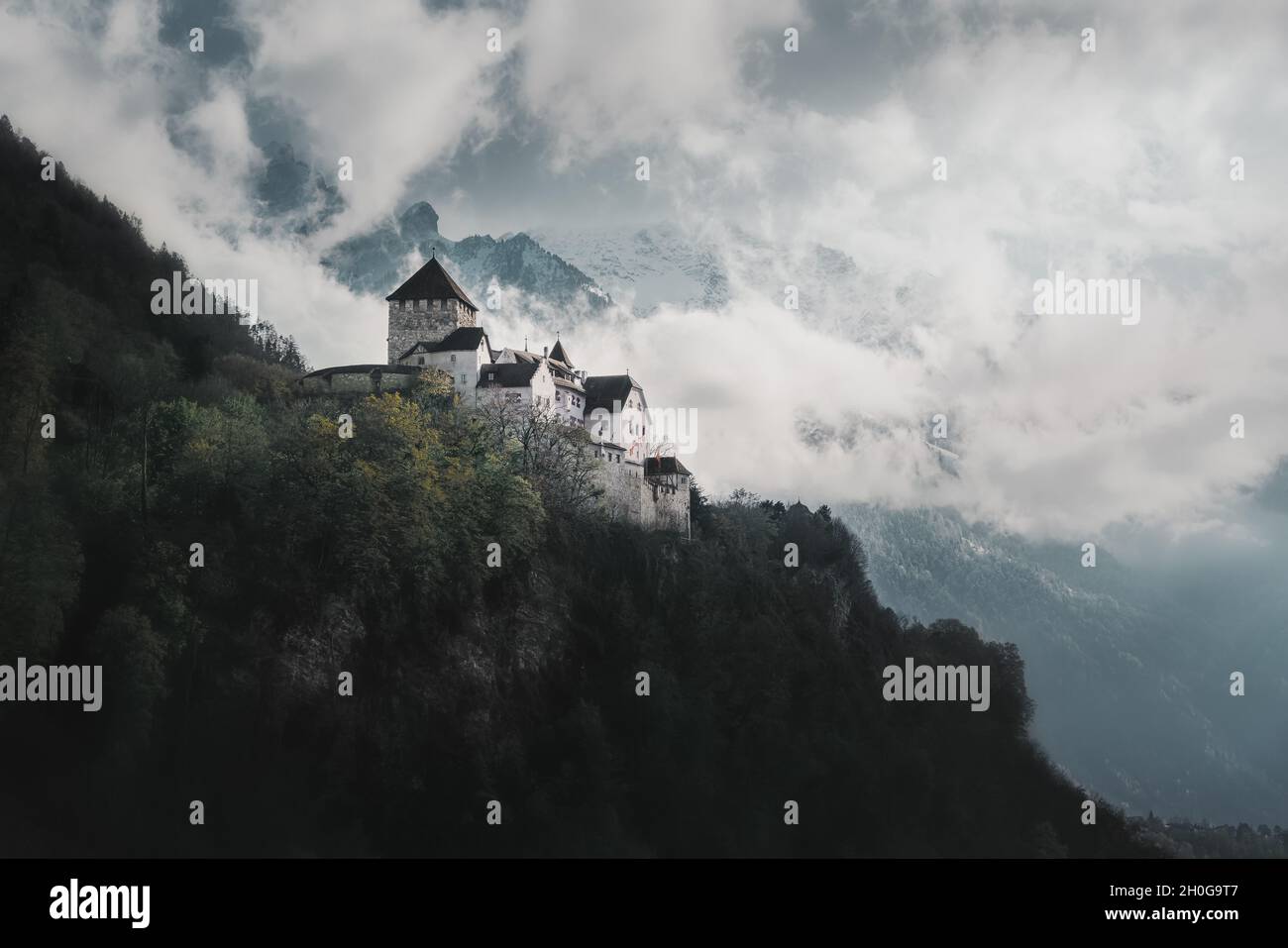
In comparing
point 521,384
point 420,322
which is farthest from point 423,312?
point 521,384

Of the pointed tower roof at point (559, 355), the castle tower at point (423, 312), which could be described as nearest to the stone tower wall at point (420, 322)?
the castle tower at point (423, 312)

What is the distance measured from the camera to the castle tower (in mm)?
83000

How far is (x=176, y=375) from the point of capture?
2746 inches

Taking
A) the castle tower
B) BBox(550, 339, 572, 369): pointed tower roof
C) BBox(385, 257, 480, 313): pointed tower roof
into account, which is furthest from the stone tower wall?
BBox(550, 339, 572, 369): pointed tower roof

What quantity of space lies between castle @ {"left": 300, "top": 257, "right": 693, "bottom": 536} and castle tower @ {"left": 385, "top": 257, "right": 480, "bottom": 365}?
72 mm

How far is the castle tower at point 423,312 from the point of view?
8300 centimetres

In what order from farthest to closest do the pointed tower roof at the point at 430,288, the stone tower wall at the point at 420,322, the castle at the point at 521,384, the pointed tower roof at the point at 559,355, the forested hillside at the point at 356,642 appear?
1. the pointed tower roof at the point at 559,355
2. the pointed tower roof at the point at 430,288
3. the stone tower wall at the point at 420,322
4. the castle at the point at 521,384
5. the forested hillside at the point at 356,642

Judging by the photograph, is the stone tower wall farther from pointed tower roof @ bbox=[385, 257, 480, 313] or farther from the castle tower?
pointed tower roof @ bbox=[385, 257, 480, 313]

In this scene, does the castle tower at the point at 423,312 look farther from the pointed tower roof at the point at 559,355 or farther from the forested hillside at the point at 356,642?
the pointed tower roof at the point at 559,355

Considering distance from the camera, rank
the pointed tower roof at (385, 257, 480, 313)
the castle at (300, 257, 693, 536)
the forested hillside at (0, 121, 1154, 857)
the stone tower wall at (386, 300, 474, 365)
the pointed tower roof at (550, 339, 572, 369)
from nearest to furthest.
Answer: the forested hillside at (0, 121, 1154, 857) < the castle at (300, 257, 693, 536) < the stone tower wall at (386, 300, 474, 365) < the pointed tower roof at (385, 257, 480, 313) < the pointed tower roof at (550, 339, 572, 369)

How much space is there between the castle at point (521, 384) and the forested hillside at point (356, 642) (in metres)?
3.28
